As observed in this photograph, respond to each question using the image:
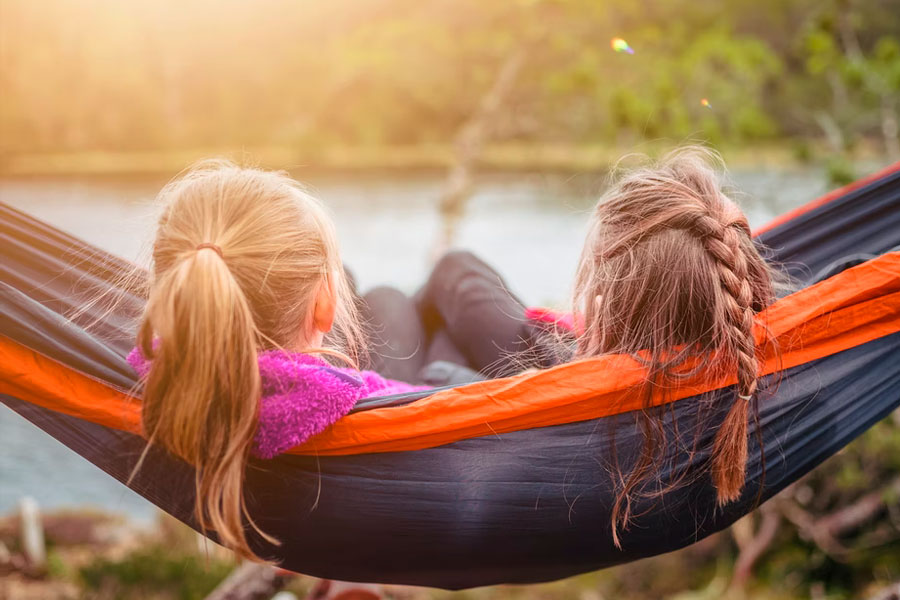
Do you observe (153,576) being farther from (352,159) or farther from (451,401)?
(451,401)

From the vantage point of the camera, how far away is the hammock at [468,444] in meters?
0.89

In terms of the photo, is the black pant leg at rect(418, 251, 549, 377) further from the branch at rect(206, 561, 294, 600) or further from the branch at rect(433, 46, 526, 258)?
the branch at rect(433, 46, 526, 258)

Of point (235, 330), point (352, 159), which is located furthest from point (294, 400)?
point (352, 159)

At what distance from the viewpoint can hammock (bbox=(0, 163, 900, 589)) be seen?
89 cm

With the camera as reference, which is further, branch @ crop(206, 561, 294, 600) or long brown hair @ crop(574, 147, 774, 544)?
branch @ crop(206, 561, 294, 600)

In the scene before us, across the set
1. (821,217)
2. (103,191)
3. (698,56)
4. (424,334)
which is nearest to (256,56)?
(103,191)

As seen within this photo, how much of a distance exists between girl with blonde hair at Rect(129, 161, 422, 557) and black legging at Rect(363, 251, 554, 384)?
0.37 meters

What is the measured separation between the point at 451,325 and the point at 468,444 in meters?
0.51

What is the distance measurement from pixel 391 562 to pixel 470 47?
395 cm

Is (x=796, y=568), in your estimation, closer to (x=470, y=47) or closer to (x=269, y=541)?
(x=269, y=541)

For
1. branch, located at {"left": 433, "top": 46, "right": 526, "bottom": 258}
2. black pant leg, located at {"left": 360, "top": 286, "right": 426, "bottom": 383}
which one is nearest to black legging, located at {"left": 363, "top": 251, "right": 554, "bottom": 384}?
black pant leg, located at {"left": 360, "top": 286, "right": 426, "bottom": 383}

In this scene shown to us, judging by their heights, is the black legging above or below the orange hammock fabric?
above

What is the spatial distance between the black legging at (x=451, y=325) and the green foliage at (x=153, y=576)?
2769 mm

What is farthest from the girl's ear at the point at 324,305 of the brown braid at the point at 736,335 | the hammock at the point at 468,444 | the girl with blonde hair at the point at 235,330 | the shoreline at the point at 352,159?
the shoreline at the point at 352,159
